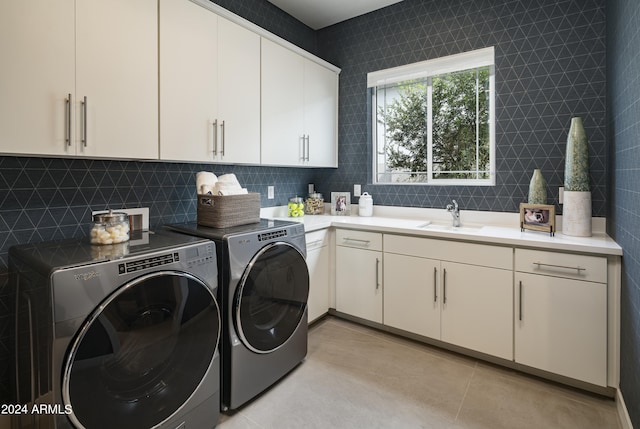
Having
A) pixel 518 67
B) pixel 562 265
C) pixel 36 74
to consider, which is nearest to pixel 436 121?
pixel 518 67

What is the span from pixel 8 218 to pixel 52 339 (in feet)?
2.86

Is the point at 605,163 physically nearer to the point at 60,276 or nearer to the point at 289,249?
the point at 289,249

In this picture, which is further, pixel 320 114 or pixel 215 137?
pixel 320 114

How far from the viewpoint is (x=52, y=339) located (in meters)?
1.11

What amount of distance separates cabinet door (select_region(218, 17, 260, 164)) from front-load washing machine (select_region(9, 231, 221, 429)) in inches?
33.9

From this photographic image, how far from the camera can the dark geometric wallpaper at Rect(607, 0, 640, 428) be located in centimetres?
146

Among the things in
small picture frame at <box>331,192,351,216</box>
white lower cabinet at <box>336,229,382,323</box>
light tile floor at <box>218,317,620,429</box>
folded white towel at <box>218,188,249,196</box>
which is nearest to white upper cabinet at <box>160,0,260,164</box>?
folded white towel at <box>218,188,249,196</box>

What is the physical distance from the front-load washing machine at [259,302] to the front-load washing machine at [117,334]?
0.10 metres

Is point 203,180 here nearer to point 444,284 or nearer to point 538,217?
point 444,284

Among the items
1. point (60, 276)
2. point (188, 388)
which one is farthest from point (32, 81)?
point (188, 388)

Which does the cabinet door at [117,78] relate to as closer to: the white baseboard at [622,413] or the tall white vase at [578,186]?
the tall white vase at [578,186]

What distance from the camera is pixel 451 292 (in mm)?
2264

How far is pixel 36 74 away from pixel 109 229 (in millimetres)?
696

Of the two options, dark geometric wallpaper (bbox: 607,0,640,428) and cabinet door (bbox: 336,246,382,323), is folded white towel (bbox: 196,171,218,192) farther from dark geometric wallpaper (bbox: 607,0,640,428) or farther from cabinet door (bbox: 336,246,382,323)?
dark geometric wallpaper (bbox: 607,0,640,428)
